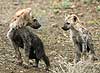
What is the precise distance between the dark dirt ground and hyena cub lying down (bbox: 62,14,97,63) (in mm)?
357

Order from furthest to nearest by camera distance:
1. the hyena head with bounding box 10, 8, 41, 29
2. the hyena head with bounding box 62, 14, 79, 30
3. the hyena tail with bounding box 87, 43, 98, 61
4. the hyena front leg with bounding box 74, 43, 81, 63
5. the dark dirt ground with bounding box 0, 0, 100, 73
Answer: the hyena head with bounding box 62, 14, 79, 30, the hyena front leg with bounding box 74, 43, 81, 63, the hyena tail with bounding box 87, 43, 98, 61, the hyena head with bounding box 10, 8, 41, 29, the dark dirt ground with bounding box 0, 0, 100, 73

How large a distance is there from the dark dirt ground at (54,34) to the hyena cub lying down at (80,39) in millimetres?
357

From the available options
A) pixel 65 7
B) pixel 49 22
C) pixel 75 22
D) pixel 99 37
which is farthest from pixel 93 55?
pixel 65 7

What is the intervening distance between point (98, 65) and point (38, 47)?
5.17ft

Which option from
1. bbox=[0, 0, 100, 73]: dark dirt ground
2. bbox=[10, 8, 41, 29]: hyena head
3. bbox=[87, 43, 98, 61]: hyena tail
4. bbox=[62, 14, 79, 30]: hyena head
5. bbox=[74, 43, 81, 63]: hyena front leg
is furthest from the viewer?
bbox=[62, 14, 79, 30]: hyena head

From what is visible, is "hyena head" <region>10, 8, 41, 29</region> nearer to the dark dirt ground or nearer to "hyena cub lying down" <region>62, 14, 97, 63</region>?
the dark dirt ground

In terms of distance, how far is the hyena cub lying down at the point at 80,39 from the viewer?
1066cm

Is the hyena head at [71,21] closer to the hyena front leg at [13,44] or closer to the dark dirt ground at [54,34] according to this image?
the dark dirt ground at [54,34]

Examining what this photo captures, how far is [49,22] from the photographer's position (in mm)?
14492

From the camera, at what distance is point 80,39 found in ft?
35.2

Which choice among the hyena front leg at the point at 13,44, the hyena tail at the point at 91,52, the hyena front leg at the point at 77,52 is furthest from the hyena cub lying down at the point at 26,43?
the hyena tail at the point at 91,52

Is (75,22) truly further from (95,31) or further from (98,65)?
(95,31)

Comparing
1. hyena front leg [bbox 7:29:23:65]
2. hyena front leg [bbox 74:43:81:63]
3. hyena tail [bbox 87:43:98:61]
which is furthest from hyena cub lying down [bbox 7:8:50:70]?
hyena tail [bbox 87:43:98:61]

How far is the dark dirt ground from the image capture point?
31.4 ft
